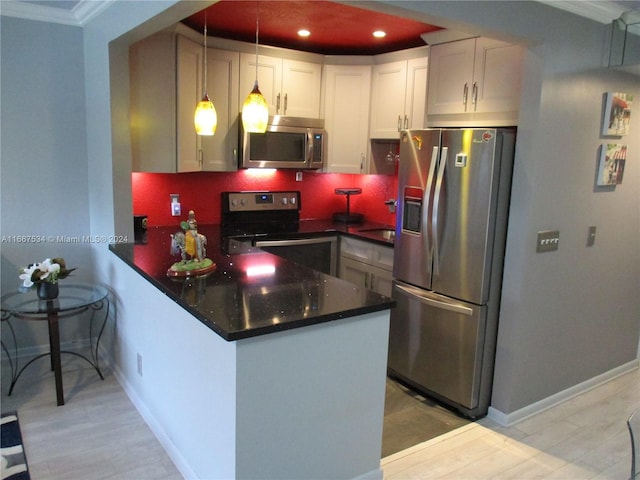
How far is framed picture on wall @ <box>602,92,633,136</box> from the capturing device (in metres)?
3.11

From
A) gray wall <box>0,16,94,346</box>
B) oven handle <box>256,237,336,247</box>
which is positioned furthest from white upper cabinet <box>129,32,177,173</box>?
oven handle <box>256,237,336,247</box>

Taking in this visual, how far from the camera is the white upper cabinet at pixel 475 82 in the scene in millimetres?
2988

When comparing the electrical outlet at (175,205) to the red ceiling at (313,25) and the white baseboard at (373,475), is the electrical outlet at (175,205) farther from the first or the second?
the white baseboard at (373,475)

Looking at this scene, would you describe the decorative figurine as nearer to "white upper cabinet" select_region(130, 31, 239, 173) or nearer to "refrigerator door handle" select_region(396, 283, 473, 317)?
"white upper cabinet" select_region(130, 31, 239, 173)

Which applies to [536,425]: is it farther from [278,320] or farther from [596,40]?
[596,40]

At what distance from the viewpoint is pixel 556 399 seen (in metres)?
3.30

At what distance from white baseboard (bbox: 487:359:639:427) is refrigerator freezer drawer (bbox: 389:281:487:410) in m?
0.17

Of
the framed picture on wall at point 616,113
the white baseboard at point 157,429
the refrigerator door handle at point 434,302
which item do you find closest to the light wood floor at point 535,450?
the refrigerator door handle at point 434,302

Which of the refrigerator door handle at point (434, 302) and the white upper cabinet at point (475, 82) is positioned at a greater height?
the white upper cabinet at point (475, 82)

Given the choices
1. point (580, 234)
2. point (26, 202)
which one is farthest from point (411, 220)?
point (26, 202)

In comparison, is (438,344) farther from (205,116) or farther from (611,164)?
(205,116)

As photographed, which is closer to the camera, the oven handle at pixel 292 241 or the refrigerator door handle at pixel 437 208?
the refrigerator door handle at pixel 437 208

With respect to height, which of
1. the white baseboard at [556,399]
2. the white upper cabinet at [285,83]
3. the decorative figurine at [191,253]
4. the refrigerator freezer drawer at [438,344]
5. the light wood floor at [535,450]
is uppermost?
the white upper cabinet at [285,83]

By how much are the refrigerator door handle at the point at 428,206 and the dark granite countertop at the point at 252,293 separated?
2.89 feet
